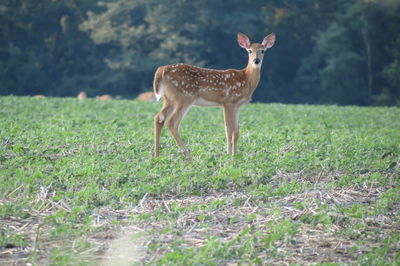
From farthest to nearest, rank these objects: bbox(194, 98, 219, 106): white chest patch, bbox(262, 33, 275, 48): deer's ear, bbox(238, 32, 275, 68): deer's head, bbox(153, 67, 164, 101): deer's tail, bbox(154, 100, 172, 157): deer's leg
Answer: bbox(262, 33, 275, 48): deer's ear < bbox(238, 32, 275, 68): deer's head < bbox(194, 98, 219, 106): white chest patch < bbox(153, 67, 164, 101): deer's tail < bbox(154, 100, 172, 157): deer's leg

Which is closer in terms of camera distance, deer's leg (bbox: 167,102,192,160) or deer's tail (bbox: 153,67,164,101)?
deer's leg (bbox: 167,102,192,160)

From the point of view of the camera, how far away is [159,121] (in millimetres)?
9086

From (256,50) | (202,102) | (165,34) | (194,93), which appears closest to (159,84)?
(194,93)

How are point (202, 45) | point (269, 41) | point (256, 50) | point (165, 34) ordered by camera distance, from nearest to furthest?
point (256, 50)
point (269, 41)
point (202, 45)
point (165, 34)

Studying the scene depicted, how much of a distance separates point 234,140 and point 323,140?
6.00 ft

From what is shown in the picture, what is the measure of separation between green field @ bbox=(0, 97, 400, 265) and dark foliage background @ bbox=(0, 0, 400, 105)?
25668 mm

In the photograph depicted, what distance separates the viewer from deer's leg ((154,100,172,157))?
8.86 metres

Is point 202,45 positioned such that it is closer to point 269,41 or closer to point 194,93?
point 269,41

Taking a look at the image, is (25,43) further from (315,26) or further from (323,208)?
(323,208)

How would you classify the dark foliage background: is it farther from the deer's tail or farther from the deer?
the deer's tail

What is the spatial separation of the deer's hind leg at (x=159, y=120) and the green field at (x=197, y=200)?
0.17 meters

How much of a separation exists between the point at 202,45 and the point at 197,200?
30.0 meters

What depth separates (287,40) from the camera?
38.4 m

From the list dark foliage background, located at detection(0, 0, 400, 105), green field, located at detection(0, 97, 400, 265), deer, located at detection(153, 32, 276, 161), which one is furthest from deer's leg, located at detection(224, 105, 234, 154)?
dark foliage background, located at detection(0, 0, 400, 105)
